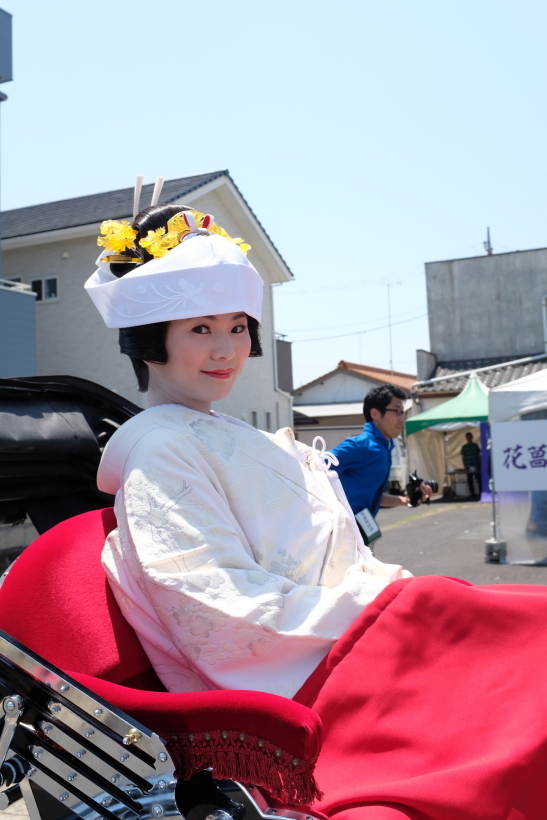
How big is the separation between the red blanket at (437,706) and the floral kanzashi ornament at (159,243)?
3.09 feet

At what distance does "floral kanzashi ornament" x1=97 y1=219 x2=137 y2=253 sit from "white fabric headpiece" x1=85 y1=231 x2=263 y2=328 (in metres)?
0.12

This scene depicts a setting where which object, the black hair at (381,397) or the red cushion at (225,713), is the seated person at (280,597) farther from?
the black hair at (381,397)

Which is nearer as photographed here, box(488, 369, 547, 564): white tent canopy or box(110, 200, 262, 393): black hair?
box(110, 200, 262, 393): black hair

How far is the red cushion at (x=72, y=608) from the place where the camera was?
62.4 inches

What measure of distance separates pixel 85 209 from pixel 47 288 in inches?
77.0

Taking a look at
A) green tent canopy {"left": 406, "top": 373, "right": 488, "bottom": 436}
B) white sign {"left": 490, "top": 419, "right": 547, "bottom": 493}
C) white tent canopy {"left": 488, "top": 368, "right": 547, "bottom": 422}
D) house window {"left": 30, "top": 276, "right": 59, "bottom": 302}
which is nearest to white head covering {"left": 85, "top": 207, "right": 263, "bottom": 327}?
white sign {"left": 490, "top": 419, "right": 547, "bottom": 493}

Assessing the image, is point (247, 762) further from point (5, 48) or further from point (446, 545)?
point (5, 48)

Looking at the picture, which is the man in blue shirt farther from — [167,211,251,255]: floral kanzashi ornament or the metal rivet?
the metal rivet

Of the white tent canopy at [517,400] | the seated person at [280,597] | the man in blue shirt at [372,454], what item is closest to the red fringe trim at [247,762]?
the seated person at [280,597]

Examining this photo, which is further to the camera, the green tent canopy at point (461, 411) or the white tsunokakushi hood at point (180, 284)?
the green tent canopy at point (461, 411)

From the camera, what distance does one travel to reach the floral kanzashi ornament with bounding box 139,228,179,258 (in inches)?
71.6

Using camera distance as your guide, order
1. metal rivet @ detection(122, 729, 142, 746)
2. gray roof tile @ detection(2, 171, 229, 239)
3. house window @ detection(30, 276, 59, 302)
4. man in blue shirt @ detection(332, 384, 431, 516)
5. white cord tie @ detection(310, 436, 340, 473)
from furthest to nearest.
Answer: house window @ detection(30, 276, 59, 302) < gray roof tile @ detection(2, 171, 229, 239) < man in blue shirt @ detection(332, 384, 431, 516) < white cord tie @ detection(310, 436, 340, 473) < metal rivet @ detection(122, 729, 142, 746)

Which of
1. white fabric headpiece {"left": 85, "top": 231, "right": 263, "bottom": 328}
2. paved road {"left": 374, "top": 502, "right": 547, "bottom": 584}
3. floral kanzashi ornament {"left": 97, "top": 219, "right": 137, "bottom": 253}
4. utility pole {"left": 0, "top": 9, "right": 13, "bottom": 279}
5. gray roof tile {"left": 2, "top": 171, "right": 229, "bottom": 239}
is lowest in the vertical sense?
paved road {"left": 374, "top": 502, "right": 547, "bottom": 584}

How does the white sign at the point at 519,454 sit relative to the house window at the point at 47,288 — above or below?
below
